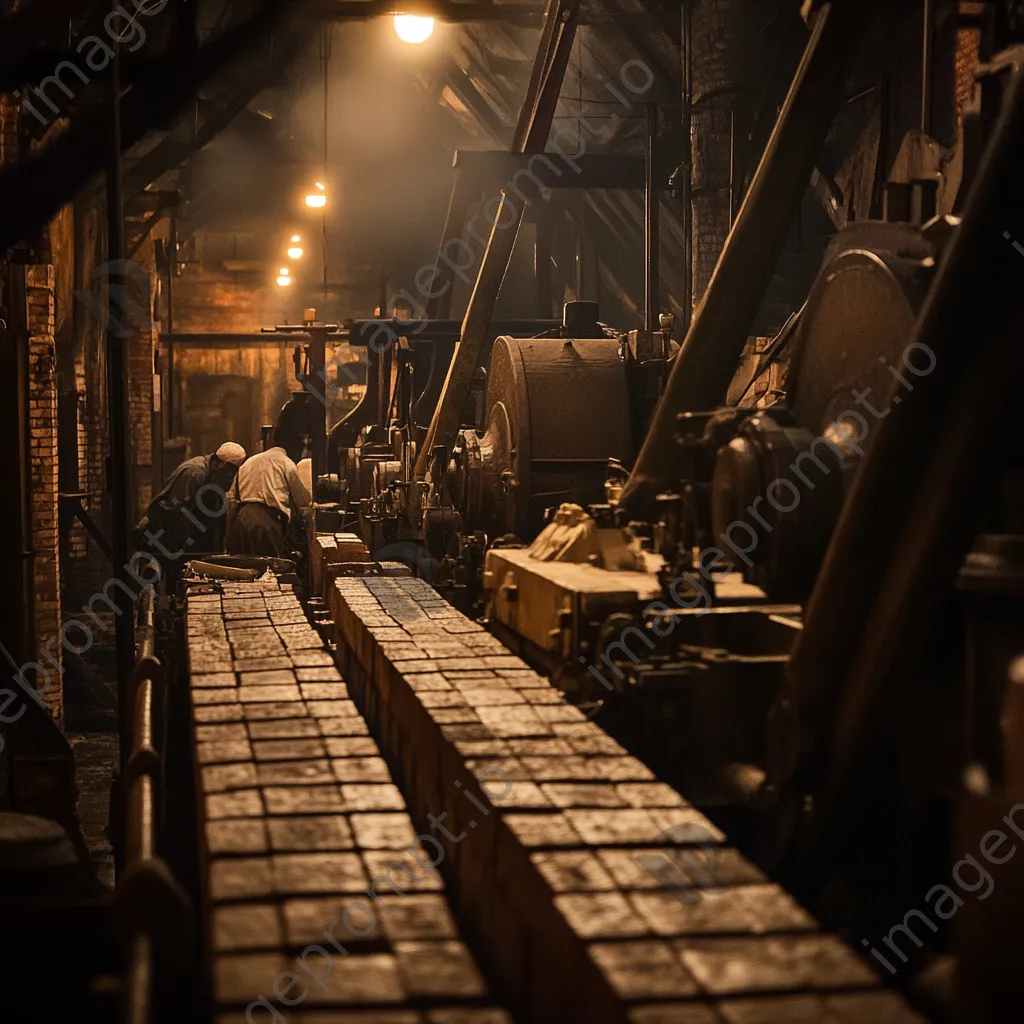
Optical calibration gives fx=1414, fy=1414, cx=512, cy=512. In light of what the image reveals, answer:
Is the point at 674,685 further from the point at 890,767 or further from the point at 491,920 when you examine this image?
the point at 491,920

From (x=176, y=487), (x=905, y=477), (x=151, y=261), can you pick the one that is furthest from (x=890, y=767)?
(x=151, y=261)

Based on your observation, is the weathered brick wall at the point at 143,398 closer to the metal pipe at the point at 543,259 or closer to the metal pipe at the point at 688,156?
the metal pipe at the point at 543,259

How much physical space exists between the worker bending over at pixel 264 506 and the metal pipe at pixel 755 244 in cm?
709

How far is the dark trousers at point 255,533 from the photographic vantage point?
42.1 ft

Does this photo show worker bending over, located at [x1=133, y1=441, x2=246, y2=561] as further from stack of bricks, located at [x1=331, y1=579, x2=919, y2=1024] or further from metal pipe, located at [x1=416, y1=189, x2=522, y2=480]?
stack of bricks, located at [x1=331, y1=579, x2=919, y2=1024]

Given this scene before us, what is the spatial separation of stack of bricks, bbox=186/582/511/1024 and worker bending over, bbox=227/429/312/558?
7970 mm

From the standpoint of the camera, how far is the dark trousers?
12828mm

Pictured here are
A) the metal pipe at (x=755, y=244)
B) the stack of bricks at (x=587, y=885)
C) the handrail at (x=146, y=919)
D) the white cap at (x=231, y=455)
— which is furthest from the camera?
the white cap at (x=231, y=455)

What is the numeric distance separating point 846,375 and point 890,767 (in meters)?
1.70

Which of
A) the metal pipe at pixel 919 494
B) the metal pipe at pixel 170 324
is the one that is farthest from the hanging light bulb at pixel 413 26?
the metal pipe at pixel 170 324

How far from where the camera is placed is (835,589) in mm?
4035

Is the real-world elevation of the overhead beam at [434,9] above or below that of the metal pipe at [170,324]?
above

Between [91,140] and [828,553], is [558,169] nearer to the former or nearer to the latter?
[91,140]

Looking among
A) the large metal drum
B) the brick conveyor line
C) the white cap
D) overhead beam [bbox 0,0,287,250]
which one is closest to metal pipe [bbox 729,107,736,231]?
the large metal drum
